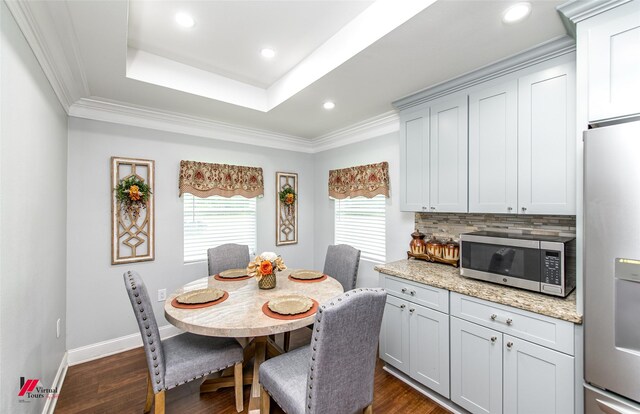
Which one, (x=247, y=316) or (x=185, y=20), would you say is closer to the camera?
(x=247, y=316)

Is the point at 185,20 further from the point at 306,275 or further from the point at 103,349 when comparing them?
the point at 103,349

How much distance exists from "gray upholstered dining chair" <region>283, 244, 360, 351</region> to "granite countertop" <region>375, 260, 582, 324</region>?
1.17ft

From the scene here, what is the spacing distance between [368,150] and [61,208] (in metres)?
3.19

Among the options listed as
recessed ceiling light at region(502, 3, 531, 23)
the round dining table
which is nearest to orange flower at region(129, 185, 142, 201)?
the round dining table

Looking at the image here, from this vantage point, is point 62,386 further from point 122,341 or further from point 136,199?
point 136,199

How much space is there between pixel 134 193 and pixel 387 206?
2.75m

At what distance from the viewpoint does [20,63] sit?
139 centimetres

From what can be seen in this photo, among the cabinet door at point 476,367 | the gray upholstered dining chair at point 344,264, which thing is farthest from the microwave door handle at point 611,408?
the gray upholstered dining chair at point 344,264

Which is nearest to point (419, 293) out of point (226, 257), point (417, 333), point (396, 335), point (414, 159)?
point (417, 333)

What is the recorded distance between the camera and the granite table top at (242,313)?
156 centimetres

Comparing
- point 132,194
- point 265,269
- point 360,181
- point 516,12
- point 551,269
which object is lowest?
point 265,269

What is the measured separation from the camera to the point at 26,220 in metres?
1.52

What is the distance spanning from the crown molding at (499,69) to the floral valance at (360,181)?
2.76 ft

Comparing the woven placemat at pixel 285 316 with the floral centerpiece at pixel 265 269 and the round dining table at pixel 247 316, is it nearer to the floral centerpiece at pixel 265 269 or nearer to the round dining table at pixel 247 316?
the round dining table at pixel 247 316
